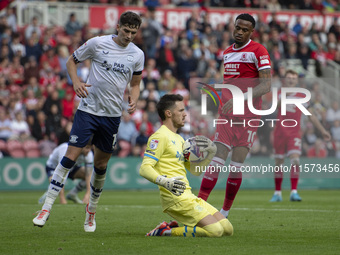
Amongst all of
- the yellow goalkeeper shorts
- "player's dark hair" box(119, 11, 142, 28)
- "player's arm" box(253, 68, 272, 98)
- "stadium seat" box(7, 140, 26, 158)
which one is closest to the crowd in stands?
"stadium seat" box(7, 140, 26, 158)

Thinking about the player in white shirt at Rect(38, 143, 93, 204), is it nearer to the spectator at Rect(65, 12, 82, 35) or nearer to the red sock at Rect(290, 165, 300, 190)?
the red sock at Rect(290, 165, 300, 190)

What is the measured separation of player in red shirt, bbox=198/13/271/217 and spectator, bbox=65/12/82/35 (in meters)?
14.6

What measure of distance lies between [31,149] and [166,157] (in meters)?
11.8

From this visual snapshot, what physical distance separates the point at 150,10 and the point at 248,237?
54.8 feet

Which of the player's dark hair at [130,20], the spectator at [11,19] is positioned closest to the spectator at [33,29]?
the spectator at [11,19]

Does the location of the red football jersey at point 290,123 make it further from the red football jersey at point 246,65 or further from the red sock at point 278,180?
the red football jersey at point 246,65

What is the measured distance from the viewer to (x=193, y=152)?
7.51 m

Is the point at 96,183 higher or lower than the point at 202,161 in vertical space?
lower

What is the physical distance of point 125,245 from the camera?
21.4 feet

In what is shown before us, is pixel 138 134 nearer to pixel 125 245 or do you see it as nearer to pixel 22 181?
pixel 22 181

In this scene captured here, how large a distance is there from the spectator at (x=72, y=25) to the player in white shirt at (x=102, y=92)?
1522cm

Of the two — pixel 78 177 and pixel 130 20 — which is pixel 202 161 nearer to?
pixel 130 20

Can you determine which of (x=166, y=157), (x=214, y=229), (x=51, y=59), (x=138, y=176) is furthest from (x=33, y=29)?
(x=214, y=229)

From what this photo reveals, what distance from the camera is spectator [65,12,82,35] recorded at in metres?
22.8
